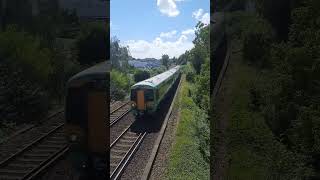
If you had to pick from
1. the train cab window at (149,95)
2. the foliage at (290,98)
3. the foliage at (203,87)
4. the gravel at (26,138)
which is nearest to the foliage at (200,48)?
the foliage at (203,87)

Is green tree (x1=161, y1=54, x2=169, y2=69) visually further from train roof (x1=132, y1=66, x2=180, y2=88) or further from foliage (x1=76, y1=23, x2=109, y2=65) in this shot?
foliage (x1=76, y1=23, x2=109, y2=65)

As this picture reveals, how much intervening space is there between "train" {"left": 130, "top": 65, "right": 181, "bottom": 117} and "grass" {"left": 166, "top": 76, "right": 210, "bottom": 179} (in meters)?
0.89

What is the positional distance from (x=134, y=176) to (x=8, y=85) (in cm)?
345

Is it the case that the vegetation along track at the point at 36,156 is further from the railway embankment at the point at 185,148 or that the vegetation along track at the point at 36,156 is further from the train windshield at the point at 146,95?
the railway embankment at the point at 185,148

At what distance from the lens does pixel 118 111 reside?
8.94 meters

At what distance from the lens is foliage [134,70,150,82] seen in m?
9.41

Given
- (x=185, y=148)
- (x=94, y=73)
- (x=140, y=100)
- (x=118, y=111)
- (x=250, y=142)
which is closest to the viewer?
(x=250, y=142)

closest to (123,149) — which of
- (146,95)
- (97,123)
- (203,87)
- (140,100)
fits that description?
(97,123)

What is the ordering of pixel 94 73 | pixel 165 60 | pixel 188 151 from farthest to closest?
pixel 165 60 < pixel 188 151 < pixel 94 73

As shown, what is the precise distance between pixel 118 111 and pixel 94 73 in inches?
65.9

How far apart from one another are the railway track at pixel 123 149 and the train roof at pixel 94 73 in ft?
5.38

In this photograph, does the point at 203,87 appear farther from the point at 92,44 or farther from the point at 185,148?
the point at 92,44

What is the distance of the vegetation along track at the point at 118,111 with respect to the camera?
8.65 meters

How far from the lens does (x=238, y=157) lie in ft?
23.8
